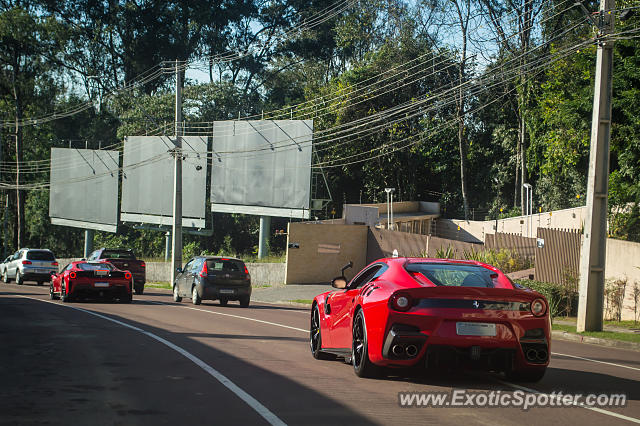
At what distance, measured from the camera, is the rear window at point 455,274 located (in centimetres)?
938

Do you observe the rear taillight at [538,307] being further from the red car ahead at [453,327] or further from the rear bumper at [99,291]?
the rear bumper at [99,291]

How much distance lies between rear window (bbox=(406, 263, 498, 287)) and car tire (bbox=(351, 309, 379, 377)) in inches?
34.4

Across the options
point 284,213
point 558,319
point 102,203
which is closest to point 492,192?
point 284,213

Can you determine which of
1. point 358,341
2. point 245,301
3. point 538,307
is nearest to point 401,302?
point 358,341

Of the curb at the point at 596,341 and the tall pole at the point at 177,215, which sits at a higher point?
the tall pole at the point at 177,215

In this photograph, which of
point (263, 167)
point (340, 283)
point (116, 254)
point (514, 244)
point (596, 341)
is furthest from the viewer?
point (263, 167)

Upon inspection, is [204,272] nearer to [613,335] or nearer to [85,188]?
[613,335]

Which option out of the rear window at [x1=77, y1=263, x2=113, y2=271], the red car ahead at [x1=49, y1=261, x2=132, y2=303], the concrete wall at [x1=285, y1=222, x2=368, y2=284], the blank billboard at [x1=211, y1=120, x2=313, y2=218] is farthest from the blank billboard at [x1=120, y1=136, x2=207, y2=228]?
the red car ahead at [x1=49, y1=261, x2=132, y2=303]

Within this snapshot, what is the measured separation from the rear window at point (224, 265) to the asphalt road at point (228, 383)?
32.3 feet

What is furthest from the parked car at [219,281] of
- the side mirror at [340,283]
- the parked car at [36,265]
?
the parked car at [36,265]

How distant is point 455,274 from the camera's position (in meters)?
9.76

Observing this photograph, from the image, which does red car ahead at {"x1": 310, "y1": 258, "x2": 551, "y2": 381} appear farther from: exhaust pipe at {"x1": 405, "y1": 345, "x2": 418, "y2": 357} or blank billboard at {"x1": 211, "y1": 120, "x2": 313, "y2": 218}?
blank billboard at {"x1": 211, "y1": 120, "x2": 313, "y2": 218}

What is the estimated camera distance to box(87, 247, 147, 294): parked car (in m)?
33.7

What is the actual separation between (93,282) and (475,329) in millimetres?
18430
